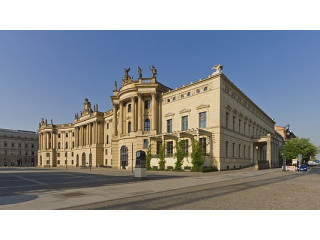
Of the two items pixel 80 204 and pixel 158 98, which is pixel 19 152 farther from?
pixel 80 204

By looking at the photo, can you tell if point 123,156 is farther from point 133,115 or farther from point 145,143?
point 133,115

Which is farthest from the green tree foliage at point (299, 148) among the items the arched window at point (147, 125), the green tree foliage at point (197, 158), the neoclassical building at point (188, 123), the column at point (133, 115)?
the column at point (133, 115)

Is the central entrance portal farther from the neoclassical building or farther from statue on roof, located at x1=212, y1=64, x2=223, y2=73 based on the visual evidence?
statue on roof, located at x1=212, y1=64, x2=223, y2=73

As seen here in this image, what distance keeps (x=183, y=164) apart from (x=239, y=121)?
59.9 feet

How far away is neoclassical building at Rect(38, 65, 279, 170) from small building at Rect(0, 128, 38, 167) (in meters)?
74.3

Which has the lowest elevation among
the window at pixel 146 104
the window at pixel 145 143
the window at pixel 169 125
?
the window at pixel 145 143

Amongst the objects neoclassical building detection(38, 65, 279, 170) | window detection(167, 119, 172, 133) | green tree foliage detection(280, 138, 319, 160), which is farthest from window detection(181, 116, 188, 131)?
green tree foliage detection(280, 138, 319, 160)

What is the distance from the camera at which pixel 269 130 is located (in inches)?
2832

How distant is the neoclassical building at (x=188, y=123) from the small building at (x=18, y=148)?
74316 millimetres

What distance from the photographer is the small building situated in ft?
367

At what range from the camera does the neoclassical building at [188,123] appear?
37344mm

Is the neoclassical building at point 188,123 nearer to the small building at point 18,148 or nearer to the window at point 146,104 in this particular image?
the window at point 146,104

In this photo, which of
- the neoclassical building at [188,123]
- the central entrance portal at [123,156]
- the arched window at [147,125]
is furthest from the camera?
the central entrance portal at [123,156]

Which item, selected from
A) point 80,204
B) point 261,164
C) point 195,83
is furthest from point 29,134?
point 80,204
